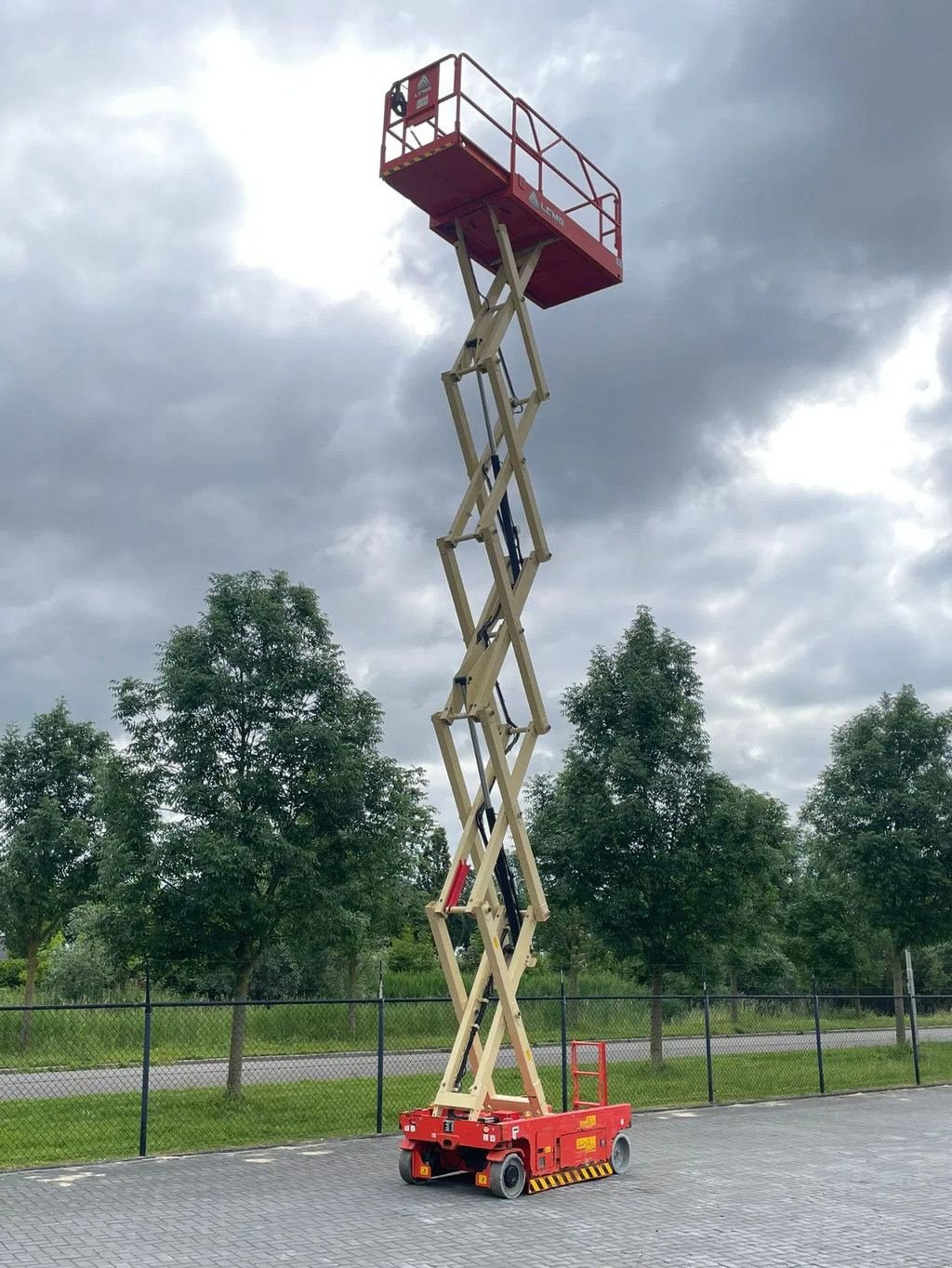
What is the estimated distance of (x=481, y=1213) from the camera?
32.5ft

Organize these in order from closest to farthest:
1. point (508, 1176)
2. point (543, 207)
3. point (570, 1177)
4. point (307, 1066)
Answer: point (508, 1176)
point (570, 1177)
point (543, 207)
point (307, 1066)

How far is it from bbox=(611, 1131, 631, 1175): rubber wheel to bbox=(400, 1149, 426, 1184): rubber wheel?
207 cm

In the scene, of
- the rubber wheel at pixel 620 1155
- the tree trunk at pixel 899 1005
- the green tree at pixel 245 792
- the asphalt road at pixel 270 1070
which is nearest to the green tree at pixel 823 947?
the tree trunk at pixel 899 1005

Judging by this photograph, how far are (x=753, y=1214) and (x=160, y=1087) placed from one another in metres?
11.7

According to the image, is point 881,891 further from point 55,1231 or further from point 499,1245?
point 55,1231

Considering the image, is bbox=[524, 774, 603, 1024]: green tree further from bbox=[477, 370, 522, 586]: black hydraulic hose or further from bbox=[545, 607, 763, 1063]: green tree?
bbox=[477, 370, 522, 586]: black hydraulic hose

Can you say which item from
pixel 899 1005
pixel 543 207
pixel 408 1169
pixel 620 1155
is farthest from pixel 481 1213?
pixel 899 1005

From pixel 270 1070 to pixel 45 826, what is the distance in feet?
22.1

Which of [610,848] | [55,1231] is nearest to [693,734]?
[610,848]

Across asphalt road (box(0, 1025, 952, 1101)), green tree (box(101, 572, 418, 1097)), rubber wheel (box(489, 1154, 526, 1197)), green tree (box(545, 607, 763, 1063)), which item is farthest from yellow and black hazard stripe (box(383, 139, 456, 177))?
asphalt road (box(0, 1025, 952, 1101))

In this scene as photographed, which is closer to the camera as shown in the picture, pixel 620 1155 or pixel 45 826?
pixel 620 1155

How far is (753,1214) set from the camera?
10.0m

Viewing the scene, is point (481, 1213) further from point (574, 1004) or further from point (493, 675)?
point (574, 1004)

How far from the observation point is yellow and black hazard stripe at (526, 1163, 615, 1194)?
35.4ft
